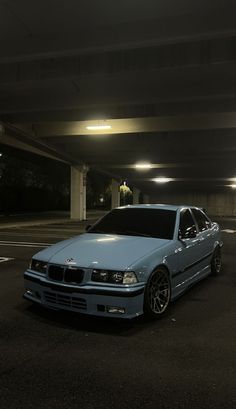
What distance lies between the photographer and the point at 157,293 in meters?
5.34

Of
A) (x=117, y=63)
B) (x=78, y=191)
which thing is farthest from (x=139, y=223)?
(x=78, y=191)

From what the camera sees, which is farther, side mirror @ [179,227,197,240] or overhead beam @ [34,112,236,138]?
overhead beam @ [34,112,236,138]

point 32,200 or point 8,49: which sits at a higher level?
point 8,49

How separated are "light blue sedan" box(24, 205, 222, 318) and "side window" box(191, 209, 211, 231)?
0.62 meters

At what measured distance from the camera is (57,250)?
554cm

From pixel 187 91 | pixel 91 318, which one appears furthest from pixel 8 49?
pixel 91 318

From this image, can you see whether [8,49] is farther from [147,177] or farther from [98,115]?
[147,177]

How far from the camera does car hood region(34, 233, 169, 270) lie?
5000mm

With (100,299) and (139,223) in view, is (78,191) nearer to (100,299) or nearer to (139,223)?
(139,223)

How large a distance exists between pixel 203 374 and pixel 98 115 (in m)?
16.3

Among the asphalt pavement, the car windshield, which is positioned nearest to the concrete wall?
the car windshield

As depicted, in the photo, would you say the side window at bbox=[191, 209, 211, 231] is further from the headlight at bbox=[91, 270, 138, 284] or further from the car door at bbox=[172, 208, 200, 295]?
the headlight at bbox=[91, 270, 138, 284]

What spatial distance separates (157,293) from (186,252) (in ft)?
3.73

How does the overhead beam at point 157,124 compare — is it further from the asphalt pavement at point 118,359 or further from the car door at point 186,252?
the asphalt pavement at point 118,359
